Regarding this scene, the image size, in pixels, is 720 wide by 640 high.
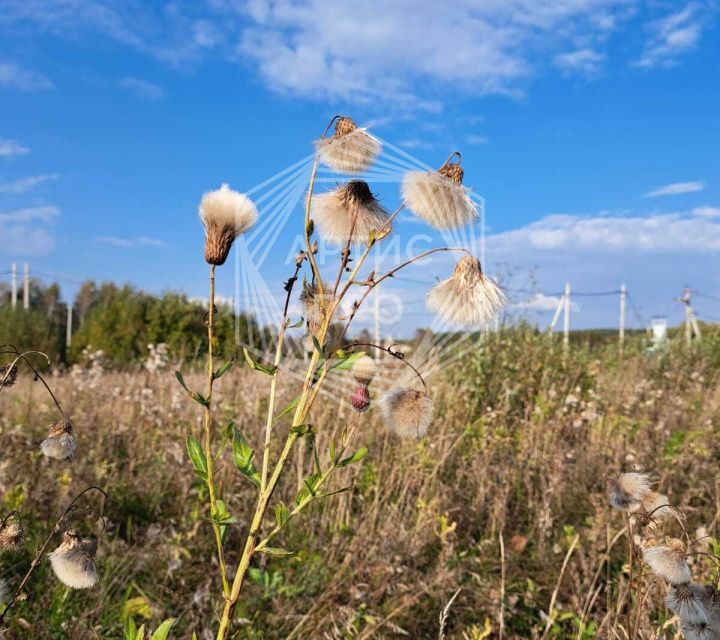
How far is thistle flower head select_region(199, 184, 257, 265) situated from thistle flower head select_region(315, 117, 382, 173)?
0.61ft

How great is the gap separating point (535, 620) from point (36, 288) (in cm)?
3689

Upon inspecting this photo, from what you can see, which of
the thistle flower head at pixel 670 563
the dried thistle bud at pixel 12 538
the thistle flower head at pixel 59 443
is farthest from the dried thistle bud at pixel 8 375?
the thistle flower head at pixel 670 563

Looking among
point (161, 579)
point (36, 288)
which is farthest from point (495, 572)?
point (36, 288)

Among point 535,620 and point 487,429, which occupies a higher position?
point 487,429

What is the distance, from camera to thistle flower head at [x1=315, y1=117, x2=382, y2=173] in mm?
1208

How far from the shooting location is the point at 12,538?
1.23 meters

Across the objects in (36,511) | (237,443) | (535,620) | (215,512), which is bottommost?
(535,620)

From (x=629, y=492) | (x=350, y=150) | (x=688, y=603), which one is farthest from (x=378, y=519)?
(x=350, y=150)

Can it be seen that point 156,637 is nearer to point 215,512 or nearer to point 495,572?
point 215,512

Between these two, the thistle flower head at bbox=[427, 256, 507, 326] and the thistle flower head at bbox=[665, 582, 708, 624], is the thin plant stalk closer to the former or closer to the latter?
the thistle flower head at bbox=[427, 256, 507, 326]

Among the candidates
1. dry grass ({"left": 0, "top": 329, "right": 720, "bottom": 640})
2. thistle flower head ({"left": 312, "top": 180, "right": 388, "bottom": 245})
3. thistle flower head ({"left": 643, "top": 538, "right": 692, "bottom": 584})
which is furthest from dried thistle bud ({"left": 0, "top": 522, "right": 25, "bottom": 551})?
thistle flower head ({"left": 643, "top": 538, "right": 692, "bottom": 584})

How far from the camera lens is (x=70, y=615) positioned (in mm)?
2217

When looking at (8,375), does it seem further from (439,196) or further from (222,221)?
(439,196)

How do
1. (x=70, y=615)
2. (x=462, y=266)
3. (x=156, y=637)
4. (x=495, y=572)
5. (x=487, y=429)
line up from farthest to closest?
(x=487, y=429)
(x=495, y=572)
(x=70, y=615)
(x=462, y=266)
(x=156, y=637)
